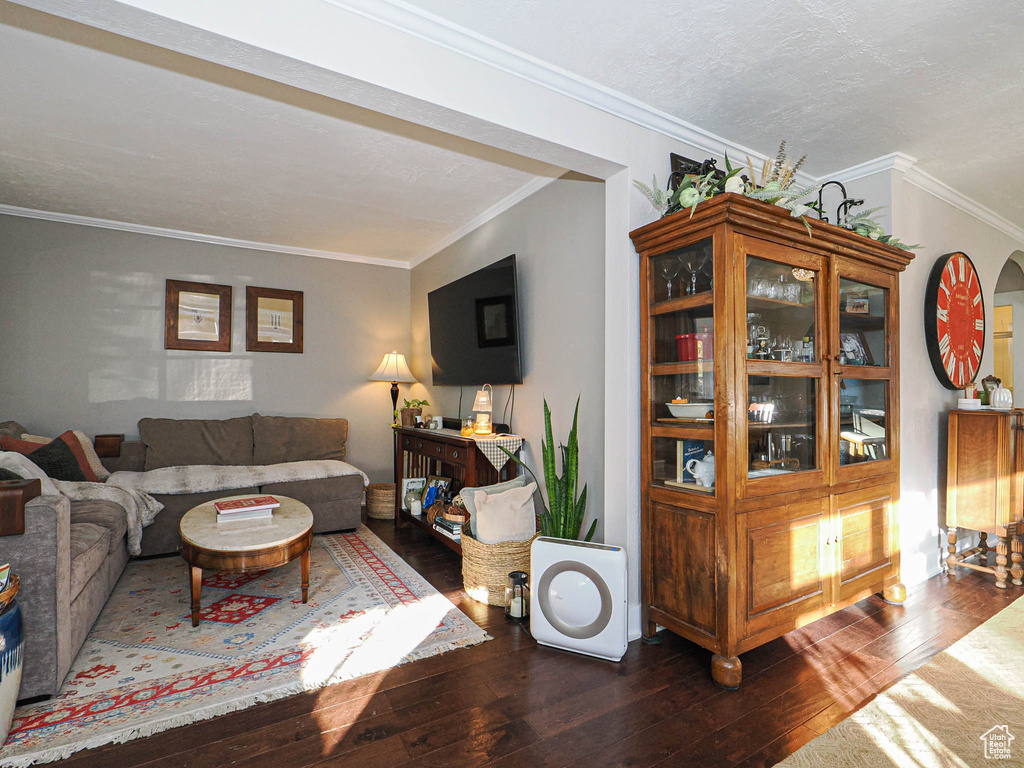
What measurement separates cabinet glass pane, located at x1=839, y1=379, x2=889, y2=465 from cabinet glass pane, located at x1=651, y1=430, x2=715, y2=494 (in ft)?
2.53

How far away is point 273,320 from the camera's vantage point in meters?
4.84

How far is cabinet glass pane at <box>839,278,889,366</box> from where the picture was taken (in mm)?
2469

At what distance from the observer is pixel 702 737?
67.4 inches

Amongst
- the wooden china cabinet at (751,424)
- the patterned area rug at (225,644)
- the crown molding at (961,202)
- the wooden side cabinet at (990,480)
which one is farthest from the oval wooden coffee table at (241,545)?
the crown molding at (961,202)

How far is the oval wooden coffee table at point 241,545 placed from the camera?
2.47 meters

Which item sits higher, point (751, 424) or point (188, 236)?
point (188, 236)

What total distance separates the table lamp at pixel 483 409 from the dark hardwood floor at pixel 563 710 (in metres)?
1.28

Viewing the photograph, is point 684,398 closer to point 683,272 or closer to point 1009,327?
point 683,272

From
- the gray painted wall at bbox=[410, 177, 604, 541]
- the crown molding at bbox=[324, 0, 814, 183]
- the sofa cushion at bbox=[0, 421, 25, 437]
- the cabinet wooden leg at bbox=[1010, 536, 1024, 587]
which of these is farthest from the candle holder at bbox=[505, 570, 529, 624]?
the sofa cushion at bbox=[0, 421, 25, 437]

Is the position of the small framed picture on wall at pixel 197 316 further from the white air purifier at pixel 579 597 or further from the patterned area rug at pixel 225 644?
the white air purifier at pixel 579 597

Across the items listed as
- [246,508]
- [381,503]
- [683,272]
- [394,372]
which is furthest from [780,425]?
[394,372]

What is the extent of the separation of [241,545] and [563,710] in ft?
5.32

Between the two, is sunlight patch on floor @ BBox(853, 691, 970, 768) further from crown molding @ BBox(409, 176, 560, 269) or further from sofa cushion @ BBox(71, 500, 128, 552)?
sofa cushion @ BBox(71, 500, 128, 552)

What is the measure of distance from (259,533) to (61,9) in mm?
2138
